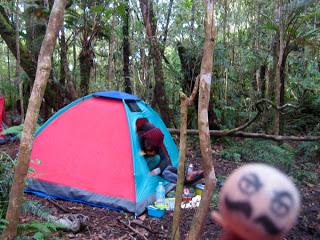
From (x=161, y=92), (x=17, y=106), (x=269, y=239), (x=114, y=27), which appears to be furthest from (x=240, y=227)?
(x=17, y=106)

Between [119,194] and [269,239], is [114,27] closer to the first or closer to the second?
[119,194]

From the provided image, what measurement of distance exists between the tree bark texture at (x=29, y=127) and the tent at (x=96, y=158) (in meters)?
1.72

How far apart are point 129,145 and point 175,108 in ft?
16.0

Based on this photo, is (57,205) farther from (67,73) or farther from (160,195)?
(67,73)

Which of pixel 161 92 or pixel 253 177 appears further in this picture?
pixel 161 92

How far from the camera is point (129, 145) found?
16.2ft

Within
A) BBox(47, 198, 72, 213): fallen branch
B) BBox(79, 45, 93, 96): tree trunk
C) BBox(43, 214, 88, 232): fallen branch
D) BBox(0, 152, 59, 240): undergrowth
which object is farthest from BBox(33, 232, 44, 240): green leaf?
BBox(79, 45, 93, 96): tree trunk

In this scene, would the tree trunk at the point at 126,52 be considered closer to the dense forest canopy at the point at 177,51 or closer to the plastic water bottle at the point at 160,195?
the dense forest canopy at the point at 177,51

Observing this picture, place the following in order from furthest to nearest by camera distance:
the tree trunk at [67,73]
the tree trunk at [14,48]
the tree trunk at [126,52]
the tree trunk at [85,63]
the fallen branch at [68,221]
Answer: the tree trunk at [126,52] → the tree trunk at [85,63] → the tree trunk at [14,48] → the tree trunk at [67,73] → the fallen branch at [68,221]

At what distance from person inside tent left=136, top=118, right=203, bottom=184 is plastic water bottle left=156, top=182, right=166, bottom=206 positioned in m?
0.30

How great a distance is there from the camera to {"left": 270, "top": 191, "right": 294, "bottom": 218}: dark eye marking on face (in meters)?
0.50

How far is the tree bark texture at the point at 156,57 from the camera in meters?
7.69

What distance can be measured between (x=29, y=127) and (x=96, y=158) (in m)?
2.18

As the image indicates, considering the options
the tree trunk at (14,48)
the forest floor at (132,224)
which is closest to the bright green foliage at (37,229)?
the forest floor at (132,224)
